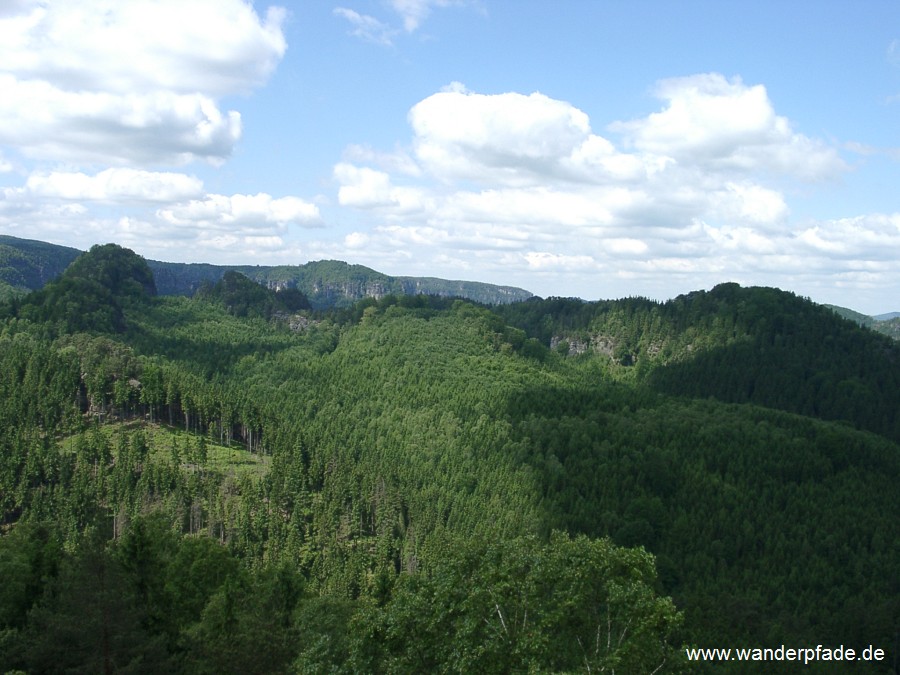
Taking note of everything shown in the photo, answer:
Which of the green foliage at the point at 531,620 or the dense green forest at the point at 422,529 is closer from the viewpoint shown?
the green foliage at the point at 531,620

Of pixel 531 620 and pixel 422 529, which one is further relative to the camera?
pixel 422 529

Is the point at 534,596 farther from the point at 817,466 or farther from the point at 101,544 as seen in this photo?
the point at 817,466

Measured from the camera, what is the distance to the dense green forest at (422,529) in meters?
34.2

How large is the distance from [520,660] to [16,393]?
151811 mm

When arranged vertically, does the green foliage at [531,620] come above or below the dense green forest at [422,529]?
above

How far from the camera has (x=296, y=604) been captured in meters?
71.1

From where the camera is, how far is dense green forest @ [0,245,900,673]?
34156 mm

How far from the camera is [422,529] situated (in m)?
127

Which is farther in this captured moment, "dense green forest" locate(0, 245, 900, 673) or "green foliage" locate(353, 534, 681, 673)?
"dense green forest" locate(0, 245, 900, 673)

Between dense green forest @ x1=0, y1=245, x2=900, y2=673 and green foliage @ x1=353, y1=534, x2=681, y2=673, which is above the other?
green foliage @ x1=353, y1=534, x2=681, y2=673

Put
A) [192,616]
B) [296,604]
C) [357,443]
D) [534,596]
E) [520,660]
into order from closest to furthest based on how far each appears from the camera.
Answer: [520,660] → [534,596] → [192,616] → [296,604] → [357,443]

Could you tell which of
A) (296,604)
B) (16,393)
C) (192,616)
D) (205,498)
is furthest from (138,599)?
(16,393)

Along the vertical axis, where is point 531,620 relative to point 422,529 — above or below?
above

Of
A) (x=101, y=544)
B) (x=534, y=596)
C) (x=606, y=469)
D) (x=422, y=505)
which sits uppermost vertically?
(x=534, y=596)
